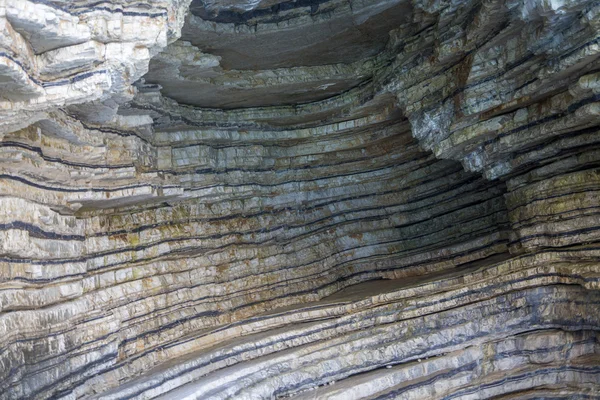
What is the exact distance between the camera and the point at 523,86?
7.62m

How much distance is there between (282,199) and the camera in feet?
35.4

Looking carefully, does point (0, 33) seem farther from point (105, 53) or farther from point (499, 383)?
point (499, 383)

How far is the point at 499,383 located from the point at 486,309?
91 centimetres

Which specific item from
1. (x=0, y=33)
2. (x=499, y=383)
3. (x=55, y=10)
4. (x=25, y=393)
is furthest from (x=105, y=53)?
(x=499, y=383)

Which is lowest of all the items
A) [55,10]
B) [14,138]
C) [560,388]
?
[560,388]

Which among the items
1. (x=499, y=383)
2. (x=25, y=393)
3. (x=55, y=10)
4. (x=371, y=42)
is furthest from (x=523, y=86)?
(x=25, y=393)

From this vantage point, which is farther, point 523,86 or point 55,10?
point 523,86

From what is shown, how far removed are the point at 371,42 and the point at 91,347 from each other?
18.3 feet

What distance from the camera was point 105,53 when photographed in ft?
16.5

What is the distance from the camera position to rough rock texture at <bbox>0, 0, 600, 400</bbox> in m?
6.14

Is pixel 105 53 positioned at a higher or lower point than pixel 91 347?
higher

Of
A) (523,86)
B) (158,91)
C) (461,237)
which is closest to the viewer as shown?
(523,86)

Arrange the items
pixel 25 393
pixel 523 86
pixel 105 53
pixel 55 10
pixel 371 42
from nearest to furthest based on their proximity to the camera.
Result: pixel 55 10
pixel 105 53
pixel 25 393
pixel 523 86
pixel 371 42

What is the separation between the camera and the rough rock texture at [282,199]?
6.14 meters
